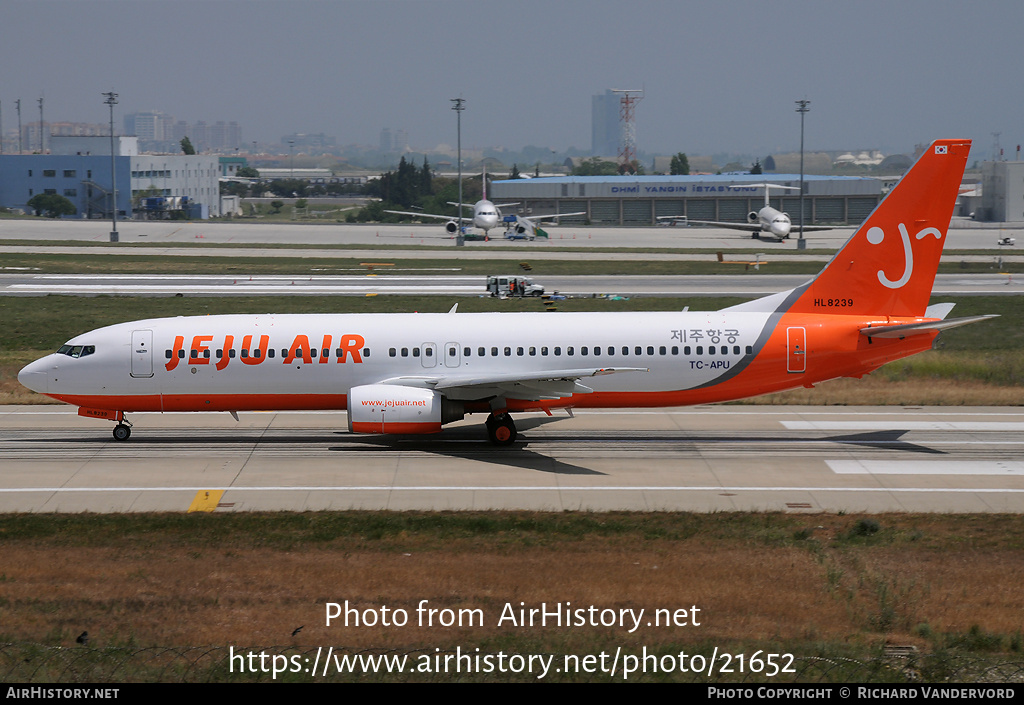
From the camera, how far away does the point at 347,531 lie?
23484mm

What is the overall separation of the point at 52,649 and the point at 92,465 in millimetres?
14797

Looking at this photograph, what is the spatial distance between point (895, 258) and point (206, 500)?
73.5 ft

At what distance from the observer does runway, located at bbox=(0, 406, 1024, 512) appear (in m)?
26.4

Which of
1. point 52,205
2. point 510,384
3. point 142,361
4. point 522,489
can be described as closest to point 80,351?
point 142,361

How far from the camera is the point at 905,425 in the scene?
35750mm

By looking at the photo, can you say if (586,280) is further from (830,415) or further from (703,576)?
(703,576)

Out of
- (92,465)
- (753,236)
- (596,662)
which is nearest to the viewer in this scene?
(596,662)

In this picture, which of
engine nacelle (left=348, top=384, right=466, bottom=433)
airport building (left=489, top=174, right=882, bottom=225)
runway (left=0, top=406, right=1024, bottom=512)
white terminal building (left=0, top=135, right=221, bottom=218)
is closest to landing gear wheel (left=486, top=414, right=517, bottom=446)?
runway (left=0, top=406, right=1024, bottom=512)

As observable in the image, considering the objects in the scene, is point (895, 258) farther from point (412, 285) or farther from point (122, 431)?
point (412, 285)

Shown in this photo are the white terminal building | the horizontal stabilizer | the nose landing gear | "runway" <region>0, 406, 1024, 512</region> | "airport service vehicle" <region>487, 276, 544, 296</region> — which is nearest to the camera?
"runway" <region>0, 406, 1024, 512</region>

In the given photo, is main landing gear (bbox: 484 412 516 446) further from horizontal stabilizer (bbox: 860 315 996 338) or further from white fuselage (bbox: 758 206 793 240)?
white fuselage (bbox: 758 206 793 240)

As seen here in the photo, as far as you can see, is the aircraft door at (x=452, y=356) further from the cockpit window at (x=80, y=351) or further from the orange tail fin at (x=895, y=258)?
the cockpit window at (x=80, y=351)

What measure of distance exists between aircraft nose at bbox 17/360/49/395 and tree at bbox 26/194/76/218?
155357 mm
